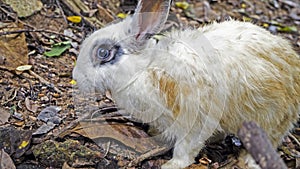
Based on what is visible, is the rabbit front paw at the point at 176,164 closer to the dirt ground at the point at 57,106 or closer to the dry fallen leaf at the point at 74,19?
the dirt ground at the point at 57,106

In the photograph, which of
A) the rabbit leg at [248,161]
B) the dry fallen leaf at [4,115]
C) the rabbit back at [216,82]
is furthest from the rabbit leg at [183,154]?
the dry fallen leaf at [4,115]

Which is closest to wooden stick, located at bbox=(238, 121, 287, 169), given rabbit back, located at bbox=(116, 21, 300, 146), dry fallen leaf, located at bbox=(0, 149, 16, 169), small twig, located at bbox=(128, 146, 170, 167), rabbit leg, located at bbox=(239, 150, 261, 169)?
rabbit back, located at bbox=(116, 21, 300, 146)

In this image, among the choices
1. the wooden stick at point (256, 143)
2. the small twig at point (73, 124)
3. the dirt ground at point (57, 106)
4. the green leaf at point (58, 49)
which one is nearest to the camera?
the wooden stick at point (256, 143)

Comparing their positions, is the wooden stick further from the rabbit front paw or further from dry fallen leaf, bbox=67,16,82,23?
dry fallen leaf, bbox=67,16,82,23

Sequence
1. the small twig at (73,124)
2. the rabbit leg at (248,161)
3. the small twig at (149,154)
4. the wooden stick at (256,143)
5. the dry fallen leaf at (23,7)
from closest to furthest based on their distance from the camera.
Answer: the wooden stick at (256,143), the small twig at (149,154), the small twig at (73,124), the rabbit leg at (248,161), the dry fallen leaf at (23,7)

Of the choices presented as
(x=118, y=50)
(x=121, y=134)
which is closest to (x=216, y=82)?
(x=118, y=50)

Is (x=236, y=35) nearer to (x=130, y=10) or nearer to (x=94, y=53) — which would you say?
(x=94, y=53)

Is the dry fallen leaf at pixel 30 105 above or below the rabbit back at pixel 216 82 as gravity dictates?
below

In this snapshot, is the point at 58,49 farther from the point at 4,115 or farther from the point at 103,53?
the point at 103,53
